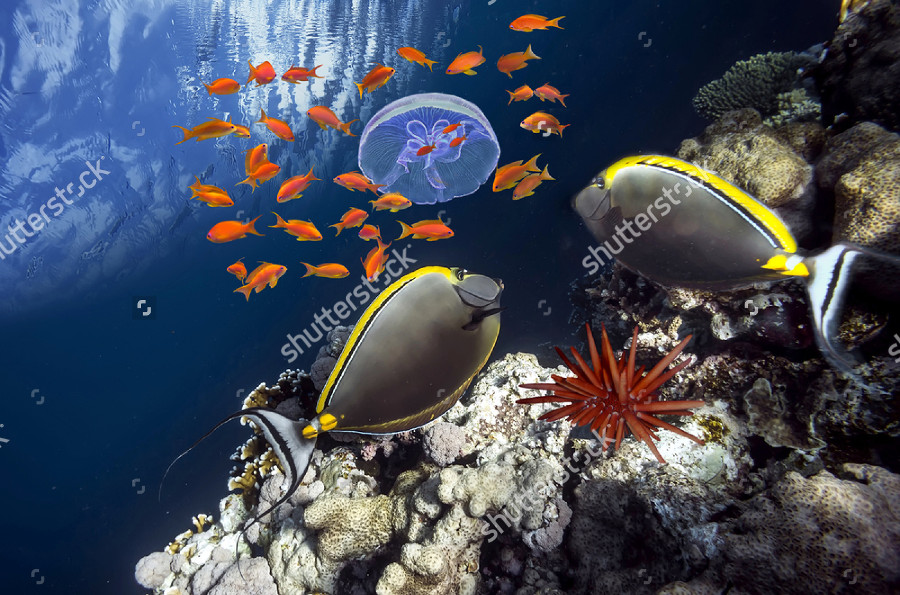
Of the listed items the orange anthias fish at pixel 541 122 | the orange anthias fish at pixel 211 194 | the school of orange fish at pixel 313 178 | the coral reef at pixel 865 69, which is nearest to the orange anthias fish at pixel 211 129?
the school of orange fish at pixel 313 178

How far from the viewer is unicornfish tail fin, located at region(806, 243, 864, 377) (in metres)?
1.65

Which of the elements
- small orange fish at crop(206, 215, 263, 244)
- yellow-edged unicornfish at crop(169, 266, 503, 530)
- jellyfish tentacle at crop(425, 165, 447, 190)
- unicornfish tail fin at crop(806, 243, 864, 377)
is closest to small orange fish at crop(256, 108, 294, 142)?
small orange fish at crop(206, 215, 263, 244)

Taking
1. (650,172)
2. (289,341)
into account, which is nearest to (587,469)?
(650,172)

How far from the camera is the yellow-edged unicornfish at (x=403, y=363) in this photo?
2160 mm

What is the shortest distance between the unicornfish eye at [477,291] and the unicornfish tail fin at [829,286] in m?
1.53

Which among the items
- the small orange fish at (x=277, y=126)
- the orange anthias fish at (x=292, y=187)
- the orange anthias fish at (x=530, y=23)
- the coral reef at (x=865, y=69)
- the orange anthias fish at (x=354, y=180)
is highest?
the coral reef at (x=865, y=69)

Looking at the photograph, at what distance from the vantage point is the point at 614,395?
1977mm

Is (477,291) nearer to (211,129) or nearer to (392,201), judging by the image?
(392,201)

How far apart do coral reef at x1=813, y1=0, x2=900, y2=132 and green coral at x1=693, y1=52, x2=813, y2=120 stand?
12.6 inches

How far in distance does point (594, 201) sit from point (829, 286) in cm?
111

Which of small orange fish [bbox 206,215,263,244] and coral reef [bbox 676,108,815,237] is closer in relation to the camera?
coral reef [bbox 676,108,815,237]

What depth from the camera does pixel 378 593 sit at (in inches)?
93.1

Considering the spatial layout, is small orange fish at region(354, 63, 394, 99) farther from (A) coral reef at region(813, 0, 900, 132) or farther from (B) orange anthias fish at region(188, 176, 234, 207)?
(A) coral reef at region(813, 0, 900, 132)

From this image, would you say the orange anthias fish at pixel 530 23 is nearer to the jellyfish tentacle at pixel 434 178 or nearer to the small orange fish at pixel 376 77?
the small orange fish at pixel 376 77
